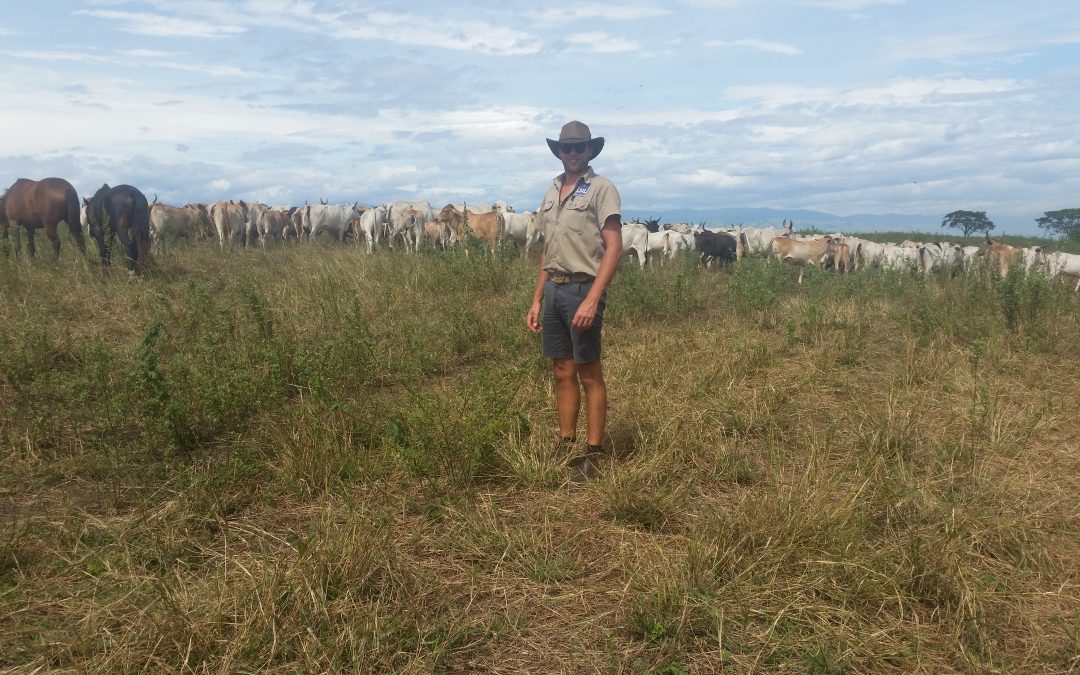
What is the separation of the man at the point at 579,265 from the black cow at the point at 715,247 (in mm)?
16100

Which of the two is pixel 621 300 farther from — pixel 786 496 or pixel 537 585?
pixel 537 585

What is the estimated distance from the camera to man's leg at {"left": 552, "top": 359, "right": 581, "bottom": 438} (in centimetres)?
454

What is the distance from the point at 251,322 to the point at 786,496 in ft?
17.3

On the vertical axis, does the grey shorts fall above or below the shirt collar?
below

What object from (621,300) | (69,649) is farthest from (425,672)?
(621,300)

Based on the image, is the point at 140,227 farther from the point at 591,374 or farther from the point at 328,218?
the point at 328,218

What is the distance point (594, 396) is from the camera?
4457mm

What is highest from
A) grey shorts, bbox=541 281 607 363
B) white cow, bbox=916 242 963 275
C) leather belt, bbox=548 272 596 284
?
white cow, bbox=916 242 963 275

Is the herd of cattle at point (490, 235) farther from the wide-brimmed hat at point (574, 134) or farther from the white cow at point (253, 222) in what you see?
the wide-brimmed hat at point (574, 134)

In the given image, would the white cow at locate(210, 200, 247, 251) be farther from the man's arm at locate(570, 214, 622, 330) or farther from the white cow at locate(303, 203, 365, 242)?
the man's arm at locate(570, 214, 622, 330)

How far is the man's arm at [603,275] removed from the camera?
4156mm

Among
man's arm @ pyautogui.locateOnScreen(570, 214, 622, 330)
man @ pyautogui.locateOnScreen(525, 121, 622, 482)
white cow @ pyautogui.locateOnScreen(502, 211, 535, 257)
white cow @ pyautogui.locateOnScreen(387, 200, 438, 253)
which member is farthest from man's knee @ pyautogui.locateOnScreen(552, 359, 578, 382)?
white cow @ pyautogui.locateOnScreen(387, 200, 438, 253)

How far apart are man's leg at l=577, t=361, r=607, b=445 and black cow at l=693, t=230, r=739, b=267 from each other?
1617 centimetres

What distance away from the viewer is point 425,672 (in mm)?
2684
